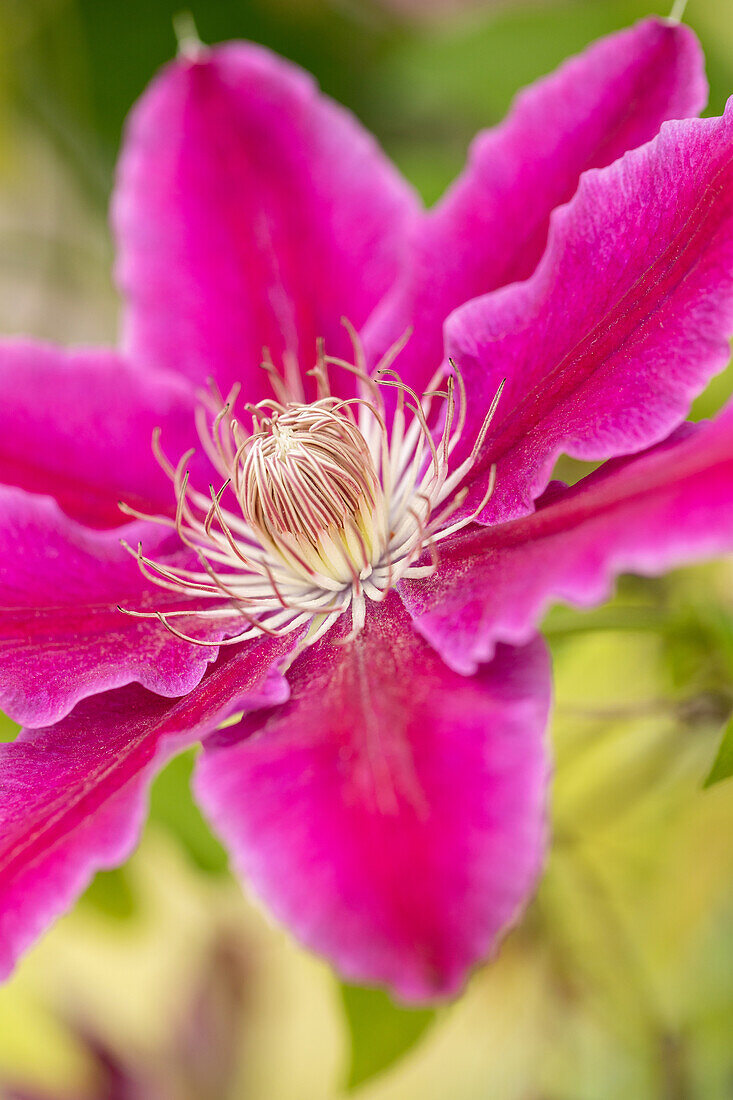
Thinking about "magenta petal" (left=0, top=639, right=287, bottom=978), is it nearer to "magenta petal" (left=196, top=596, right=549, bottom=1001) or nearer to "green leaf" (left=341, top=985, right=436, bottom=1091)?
"magenta petal" (left=196, top=596, right=549, bottom=1001)

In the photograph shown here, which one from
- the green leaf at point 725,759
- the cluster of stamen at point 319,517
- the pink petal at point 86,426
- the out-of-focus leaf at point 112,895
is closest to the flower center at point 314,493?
the cluster of stamen at point 319,517

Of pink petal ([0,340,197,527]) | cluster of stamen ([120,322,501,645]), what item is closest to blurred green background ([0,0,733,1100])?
cluster of stamen ([120,322,501,645])

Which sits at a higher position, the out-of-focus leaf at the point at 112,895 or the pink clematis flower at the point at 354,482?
the pink clematis flower at the point at 354,482

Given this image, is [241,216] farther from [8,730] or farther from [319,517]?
[8,730]

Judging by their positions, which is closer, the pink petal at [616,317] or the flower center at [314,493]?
the pink petal at [616,317]

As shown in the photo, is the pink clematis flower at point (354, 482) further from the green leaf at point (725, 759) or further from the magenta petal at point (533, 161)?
the green leaf at point (725, 759)

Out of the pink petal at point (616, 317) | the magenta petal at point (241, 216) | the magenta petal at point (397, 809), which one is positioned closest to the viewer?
the magenta petal at point (397, 809)
